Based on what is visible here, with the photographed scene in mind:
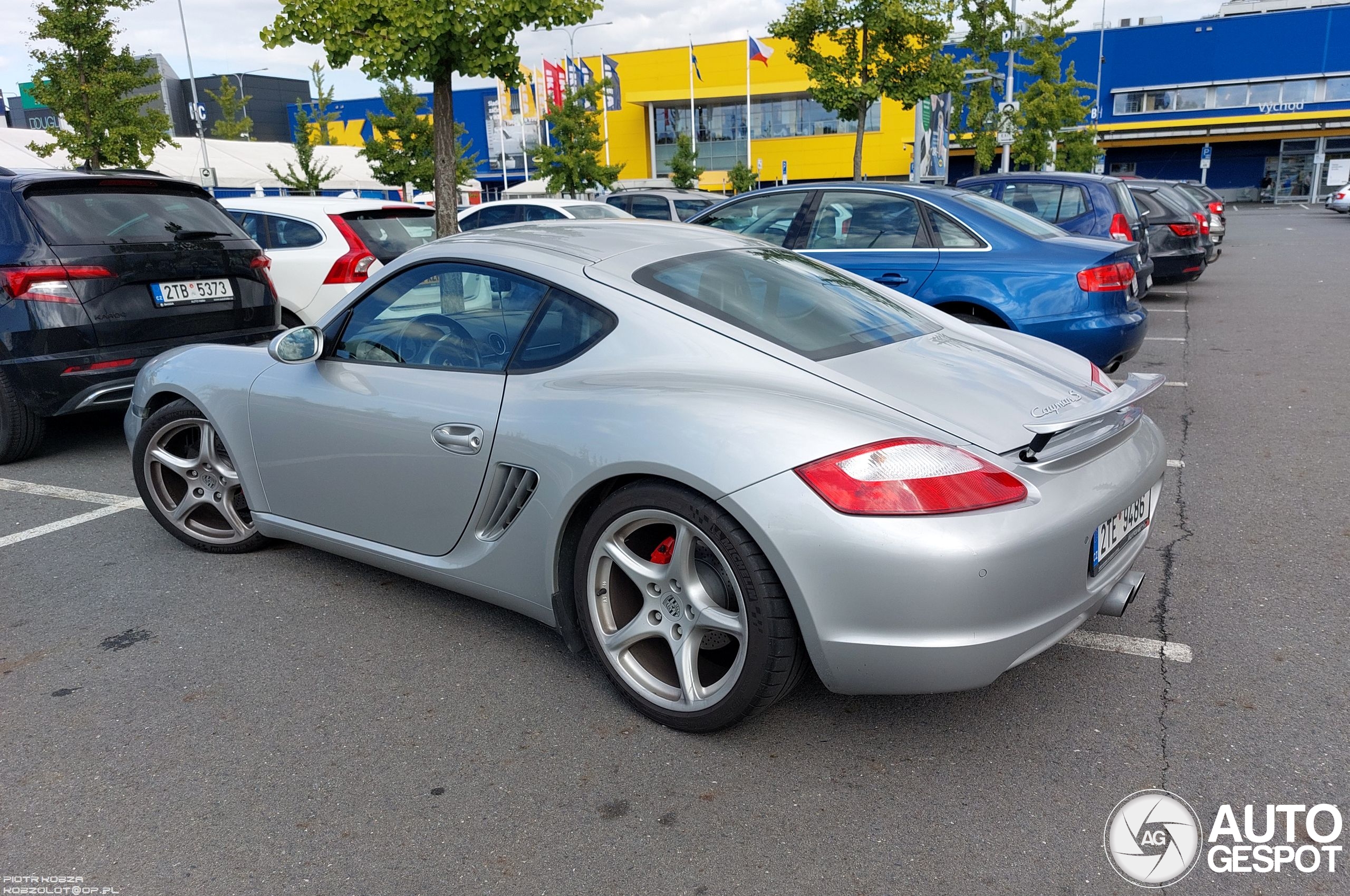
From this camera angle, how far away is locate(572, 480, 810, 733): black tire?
7.99 feet

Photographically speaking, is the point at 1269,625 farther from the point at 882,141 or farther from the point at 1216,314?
the point at 882,141

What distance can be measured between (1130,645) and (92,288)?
5.47 metres

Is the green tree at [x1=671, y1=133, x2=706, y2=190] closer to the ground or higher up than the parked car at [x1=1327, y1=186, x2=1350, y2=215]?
higher up

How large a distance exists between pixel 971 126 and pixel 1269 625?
97.4 feet

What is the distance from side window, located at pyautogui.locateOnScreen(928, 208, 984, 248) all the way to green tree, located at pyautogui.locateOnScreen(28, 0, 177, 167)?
17207mm

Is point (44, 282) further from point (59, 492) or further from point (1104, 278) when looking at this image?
point (1104, 278)

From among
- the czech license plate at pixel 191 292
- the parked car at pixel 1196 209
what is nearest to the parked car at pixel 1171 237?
the parked car at pixel 1196 209

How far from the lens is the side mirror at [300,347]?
3.51m

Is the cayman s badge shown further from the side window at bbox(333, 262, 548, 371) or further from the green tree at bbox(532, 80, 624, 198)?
the green tree at bbox(532, 80, 624, 198)

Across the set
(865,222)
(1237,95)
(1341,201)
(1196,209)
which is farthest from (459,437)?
(1237,95)

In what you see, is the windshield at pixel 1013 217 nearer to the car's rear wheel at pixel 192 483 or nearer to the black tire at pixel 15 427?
the car's rear wheel at pixel 192 483

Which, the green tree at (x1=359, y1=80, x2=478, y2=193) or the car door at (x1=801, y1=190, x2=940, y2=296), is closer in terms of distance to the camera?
the car door at (x1=801, y1=190, x2=940, y2=296)

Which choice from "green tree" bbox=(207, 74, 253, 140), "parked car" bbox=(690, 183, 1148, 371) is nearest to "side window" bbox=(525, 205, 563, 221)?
"parked car" bbox=(690, 183, 1148, 371)

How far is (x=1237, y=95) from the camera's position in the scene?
2169 inches
